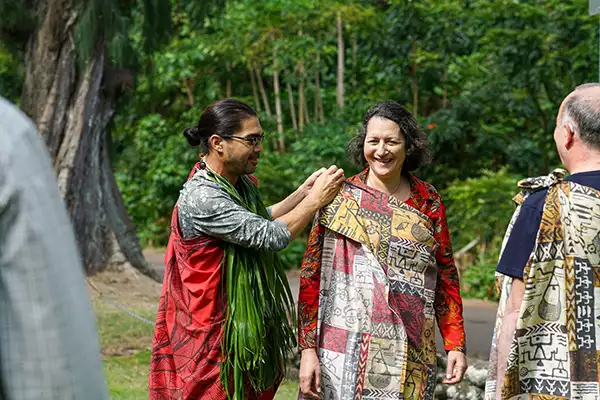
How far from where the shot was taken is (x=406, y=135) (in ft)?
11.7

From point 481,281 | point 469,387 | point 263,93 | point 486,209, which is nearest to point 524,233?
point 469,387

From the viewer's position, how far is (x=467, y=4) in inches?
600

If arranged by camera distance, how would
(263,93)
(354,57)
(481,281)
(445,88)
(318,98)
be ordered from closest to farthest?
1. (481,281)
2. (445,88)
3. (354,57)
4. (318,98)
5. (263,93)

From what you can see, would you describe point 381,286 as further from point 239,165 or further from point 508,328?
point 239,165

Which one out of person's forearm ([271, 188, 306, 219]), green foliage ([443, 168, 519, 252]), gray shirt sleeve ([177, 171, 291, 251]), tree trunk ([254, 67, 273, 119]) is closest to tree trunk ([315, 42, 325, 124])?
tree trunk ([254, 67, 273, 119])

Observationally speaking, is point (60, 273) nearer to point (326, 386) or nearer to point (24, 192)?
point (24, 192)

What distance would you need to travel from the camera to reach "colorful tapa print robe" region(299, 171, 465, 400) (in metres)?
3.33

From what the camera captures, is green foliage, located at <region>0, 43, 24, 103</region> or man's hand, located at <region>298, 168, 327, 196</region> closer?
man's hand, located at <region>298, 168, 327, 196</region>

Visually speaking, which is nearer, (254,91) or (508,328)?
(508,328)

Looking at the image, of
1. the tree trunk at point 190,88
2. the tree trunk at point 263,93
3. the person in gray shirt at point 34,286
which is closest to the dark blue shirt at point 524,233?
the person in gray shirt at point 34,286

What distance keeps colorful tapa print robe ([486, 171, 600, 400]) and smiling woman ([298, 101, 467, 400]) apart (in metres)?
0.62

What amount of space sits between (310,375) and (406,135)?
3.35ft

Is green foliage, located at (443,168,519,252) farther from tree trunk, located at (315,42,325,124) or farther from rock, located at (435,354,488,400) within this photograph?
rock, located at (435,354,488,400)

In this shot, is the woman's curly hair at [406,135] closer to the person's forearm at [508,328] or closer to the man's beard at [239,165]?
the man's beard at [239,165]
